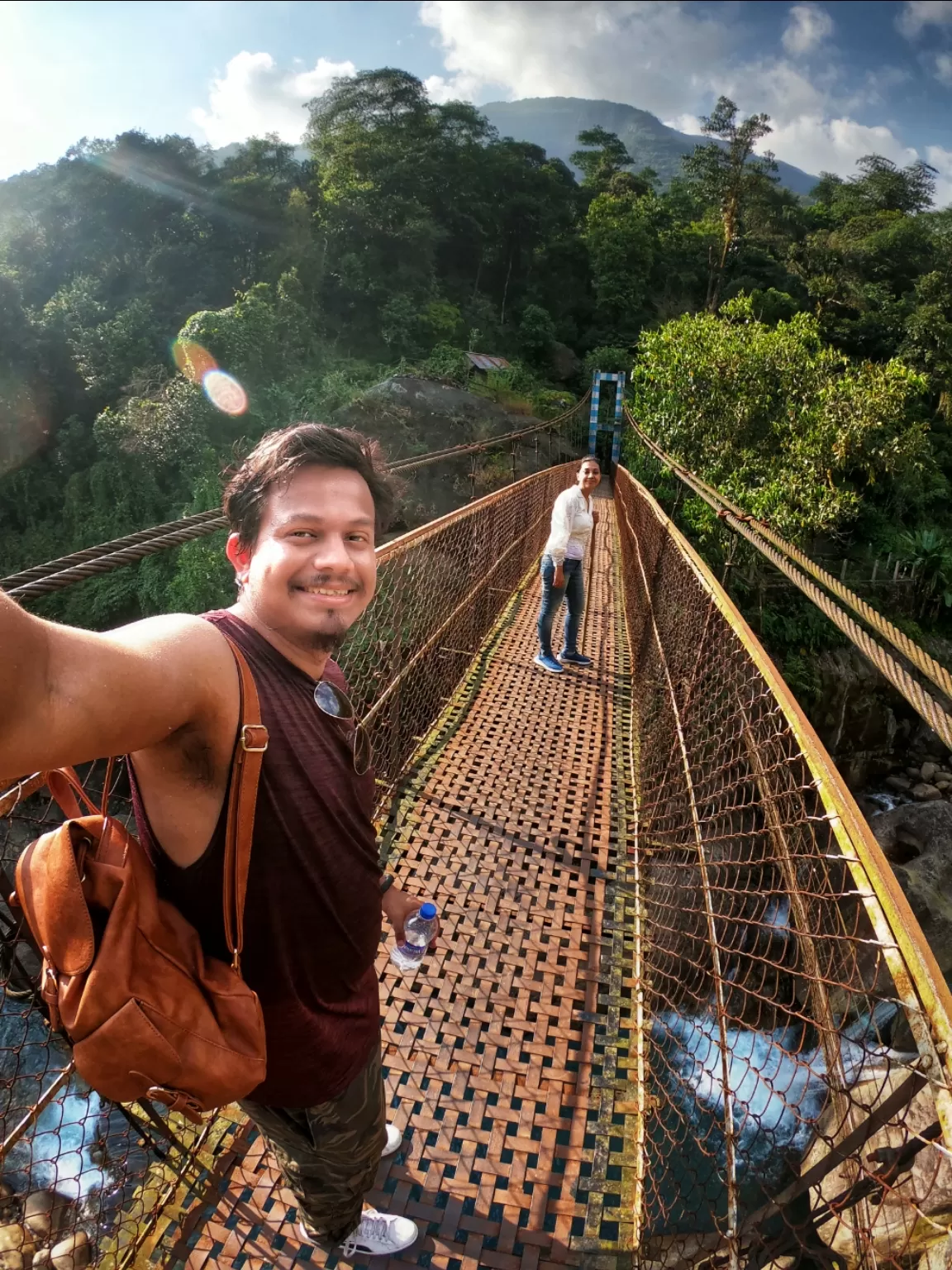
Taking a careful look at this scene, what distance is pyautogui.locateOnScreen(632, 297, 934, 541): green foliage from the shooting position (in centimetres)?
841

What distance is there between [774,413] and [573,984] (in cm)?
882

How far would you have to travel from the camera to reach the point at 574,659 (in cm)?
367

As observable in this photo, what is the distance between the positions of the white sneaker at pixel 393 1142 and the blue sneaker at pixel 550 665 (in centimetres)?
231

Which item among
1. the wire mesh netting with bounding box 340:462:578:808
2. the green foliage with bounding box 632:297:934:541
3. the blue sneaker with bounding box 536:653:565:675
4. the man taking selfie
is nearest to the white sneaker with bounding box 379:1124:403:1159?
the man taking selfie

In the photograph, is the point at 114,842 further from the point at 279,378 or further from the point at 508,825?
the point at 279,378

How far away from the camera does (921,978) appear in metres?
0.70

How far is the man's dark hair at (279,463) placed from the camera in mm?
939

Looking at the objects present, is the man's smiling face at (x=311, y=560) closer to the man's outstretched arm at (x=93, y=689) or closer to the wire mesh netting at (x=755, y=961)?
the man's outstretched arm at (x=93, y=689)

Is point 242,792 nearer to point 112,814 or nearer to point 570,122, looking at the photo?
point 112,814

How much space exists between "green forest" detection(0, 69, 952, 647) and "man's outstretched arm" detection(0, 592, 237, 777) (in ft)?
27.9

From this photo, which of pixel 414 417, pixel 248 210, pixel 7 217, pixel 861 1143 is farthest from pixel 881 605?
pixel 7 217

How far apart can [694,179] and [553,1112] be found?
31646mm

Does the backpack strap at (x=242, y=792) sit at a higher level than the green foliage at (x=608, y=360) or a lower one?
lower

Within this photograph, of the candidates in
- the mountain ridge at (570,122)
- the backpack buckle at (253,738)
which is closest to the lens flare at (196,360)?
the backpack buckle at (253,738)
